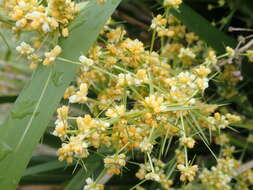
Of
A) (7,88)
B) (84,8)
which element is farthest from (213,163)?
(7,88)

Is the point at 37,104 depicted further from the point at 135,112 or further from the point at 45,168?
the point at 45,168

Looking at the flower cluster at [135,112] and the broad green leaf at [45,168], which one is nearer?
the flower cluster at [135,112]

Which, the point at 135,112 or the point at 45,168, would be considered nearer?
the point at 135,112

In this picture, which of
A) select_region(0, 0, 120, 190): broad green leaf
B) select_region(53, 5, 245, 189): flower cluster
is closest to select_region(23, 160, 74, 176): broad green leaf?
select_region(53, 5, 245, 189): flower cluster

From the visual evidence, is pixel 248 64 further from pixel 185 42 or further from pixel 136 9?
pixel 136 9

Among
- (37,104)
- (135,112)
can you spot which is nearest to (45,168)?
(37,104)

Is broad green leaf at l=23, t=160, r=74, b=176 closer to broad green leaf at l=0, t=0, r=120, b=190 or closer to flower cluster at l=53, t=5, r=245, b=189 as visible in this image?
flower cluster at l=53, t=5, r=245, b=189

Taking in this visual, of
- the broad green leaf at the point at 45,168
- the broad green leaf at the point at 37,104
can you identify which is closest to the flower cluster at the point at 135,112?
the broad green leaf at the point at 37,104

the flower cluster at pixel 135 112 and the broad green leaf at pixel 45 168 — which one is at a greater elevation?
the flower cluster at pixel 135 112

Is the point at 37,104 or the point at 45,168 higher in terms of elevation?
the point at 37,104

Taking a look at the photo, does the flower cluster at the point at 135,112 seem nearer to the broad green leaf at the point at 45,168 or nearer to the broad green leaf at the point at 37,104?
the broad green leaf at the point at 37,104
